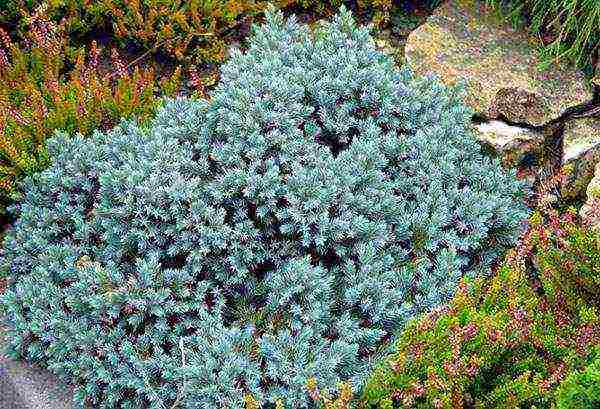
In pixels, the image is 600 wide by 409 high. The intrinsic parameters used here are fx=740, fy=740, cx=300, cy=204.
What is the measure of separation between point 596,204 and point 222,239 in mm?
1540

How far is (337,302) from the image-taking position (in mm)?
2947

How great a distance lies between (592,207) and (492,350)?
3.47ft

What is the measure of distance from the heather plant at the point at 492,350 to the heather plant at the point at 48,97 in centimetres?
186

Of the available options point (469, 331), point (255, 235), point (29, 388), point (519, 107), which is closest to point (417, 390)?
point (469, 331)

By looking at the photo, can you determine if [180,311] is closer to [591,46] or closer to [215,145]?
[215,145]

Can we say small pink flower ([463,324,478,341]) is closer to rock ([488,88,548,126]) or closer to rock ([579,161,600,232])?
rock ([579,161,600,232])

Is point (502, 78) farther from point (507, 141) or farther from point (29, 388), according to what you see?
point (29, 388)

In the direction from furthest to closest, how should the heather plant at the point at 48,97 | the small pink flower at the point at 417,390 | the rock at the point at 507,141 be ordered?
1. the rock at the point at 507,141
2. the heather plant at the point at 48,97
3. the small pink flower at the point at 417,390

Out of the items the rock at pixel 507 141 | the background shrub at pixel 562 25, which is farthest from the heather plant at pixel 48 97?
the background shrub at pixel 562 25

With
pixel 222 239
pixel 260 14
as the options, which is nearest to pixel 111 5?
pixel 260 14

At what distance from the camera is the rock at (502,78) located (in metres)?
3.52

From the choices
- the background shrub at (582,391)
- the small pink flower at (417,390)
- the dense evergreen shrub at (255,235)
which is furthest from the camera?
the dense evergreen shrub at (255,235)

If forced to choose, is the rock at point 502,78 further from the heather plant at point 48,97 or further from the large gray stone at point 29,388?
the large gray stone at point 29,388

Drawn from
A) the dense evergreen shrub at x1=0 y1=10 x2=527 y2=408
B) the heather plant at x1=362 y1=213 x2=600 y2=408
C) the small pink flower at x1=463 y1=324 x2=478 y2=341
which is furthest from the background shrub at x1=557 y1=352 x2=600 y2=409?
the dense evergreen shrub at x1=0 y1=10 x2=527 y2=408
